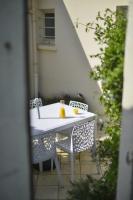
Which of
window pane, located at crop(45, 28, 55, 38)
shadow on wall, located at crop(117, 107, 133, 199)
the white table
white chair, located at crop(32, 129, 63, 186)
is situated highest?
window pane, located at crop(45, 28, 55, 38)

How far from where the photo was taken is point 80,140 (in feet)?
16.9

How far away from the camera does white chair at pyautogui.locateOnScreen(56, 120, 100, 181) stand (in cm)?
505

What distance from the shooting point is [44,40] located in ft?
27.5

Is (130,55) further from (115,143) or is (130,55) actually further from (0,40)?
(115,143)

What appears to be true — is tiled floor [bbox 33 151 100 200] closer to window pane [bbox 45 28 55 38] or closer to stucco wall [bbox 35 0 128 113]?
stucco wall [bbox 35 0 128 113]

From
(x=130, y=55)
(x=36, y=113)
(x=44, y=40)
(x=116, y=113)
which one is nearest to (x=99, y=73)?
(x=116, y=113)

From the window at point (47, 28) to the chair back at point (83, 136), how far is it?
3670 millimetres

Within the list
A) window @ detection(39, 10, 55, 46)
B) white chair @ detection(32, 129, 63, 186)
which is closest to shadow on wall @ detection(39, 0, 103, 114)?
window @ detection(39, 10, 55, 46)

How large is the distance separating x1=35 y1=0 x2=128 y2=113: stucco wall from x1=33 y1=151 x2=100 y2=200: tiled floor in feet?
5.93

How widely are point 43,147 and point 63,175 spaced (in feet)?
2.77

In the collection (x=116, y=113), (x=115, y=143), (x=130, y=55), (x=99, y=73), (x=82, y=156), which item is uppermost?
(x=130, y=55)

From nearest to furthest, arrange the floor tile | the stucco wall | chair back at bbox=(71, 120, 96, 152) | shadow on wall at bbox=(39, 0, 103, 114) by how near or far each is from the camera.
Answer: the floor tile → chair back at bbox=(71, 120, 96, 152) → the stucco wall → shadow on wall at bbox=(39, 0, 103, 114)

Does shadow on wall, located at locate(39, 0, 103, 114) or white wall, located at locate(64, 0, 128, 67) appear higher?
white wall, located at locate(64, 0, 128, 67)

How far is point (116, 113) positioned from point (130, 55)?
119cm
